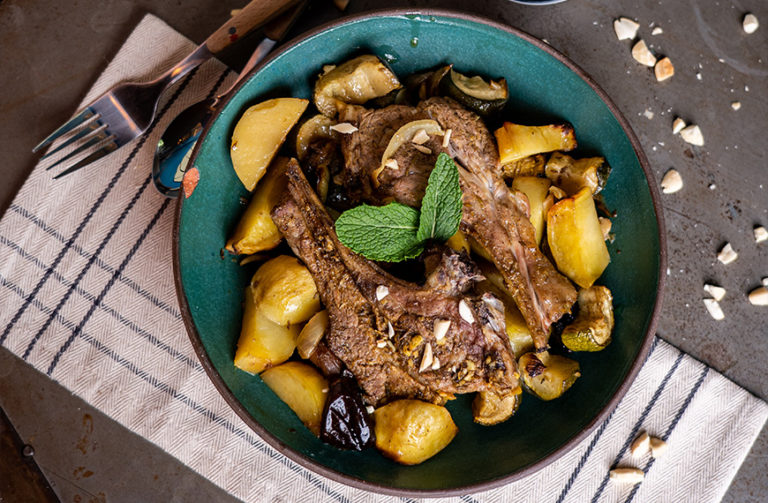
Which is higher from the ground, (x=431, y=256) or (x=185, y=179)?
(x=185, y=179)

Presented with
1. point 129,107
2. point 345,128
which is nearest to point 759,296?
point 345,128

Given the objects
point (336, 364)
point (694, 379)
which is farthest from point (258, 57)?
point (694, 379)

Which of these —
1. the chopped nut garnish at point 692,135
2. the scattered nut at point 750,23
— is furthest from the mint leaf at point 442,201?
the scattered nut at point 750,23

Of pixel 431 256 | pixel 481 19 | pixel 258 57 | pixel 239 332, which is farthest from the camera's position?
pixel 258 57

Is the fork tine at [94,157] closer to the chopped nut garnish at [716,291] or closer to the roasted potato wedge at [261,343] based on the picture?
the roasted potato wedge at [261,343]

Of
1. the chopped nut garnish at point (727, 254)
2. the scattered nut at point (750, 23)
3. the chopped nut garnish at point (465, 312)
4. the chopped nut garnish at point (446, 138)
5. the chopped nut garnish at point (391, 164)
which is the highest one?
the scattered nut at point (750, 23)

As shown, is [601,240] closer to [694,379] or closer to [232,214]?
[694,379]

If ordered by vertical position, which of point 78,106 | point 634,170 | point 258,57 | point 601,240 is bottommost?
point 601,240
